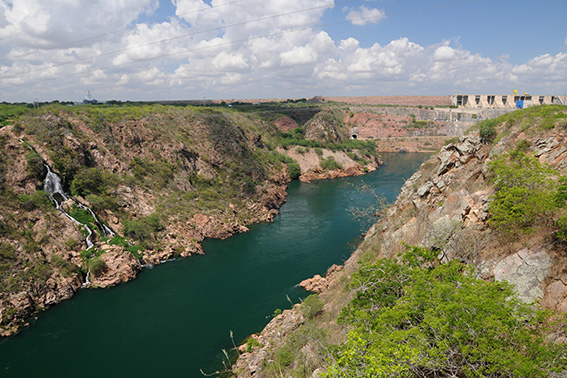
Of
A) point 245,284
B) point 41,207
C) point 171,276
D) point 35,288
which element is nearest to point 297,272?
point 245,284

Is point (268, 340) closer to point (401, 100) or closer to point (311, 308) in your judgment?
point (311, 308)

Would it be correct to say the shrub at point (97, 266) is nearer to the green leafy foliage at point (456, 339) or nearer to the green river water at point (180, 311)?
the green river water at point (180, 311)

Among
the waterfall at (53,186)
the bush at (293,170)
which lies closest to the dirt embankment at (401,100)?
the bush at (293,170)

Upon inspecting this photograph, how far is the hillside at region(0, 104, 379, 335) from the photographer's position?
22.9 metres

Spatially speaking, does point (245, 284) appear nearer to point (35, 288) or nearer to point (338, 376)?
point (35, 288)

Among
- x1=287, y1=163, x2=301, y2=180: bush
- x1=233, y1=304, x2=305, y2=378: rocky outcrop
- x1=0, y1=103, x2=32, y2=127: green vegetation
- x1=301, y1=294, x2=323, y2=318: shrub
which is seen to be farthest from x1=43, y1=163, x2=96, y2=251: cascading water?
x1=287, y1=163, x2=301, y2=180: bush

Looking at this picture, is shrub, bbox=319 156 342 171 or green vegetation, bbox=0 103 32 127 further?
shrub, bbox=319 156 342 171

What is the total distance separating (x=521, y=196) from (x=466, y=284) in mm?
3800

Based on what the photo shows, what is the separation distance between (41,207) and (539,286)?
95.9 ft

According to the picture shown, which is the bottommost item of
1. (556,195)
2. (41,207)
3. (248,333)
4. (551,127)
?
(248,333)

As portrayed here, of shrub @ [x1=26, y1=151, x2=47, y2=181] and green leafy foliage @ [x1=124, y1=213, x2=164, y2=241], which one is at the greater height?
shrub @ [x1=26, y1=151, x2=47, y2=181]

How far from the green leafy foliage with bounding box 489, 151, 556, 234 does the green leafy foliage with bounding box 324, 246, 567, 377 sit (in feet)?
8.63

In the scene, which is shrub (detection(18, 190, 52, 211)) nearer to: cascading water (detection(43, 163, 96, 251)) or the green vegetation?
cascading water (detection(43, 163, 96, 251))

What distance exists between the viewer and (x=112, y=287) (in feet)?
78.1
